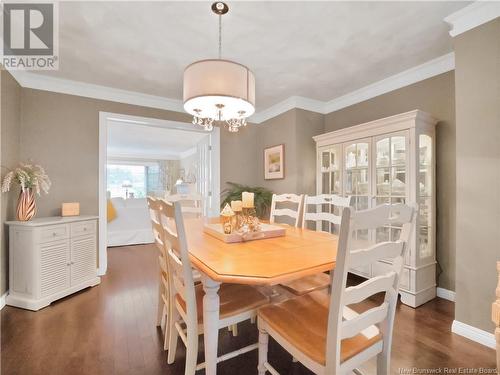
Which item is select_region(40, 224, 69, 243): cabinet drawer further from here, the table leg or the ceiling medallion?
the table leg

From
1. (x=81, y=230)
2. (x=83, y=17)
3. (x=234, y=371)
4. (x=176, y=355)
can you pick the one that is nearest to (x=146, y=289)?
(x=81, y=230)

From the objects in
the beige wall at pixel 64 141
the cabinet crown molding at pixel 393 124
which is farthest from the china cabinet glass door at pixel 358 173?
the beige wall at pixel 64 141

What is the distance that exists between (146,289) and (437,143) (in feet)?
11.1

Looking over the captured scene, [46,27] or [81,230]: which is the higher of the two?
[46,27]

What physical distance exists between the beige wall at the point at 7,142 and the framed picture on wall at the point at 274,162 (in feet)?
9.98

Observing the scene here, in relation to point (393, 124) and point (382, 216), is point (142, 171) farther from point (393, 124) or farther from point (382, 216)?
point (382, 216)

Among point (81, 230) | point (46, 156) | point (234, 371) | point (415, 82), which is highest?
point (415, 82)

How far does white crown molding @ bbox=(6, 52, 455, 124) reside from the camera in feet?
8.14

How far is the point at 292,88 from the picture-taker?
3.09 metres

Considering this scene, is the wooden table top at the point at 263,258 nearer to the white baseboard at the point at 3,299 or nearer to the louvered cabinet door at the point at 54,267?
the louvered cabinet door at the point at 54,267

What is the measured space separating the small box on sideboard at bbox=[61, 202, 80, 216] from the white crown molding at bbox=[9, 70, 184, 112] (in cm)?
132

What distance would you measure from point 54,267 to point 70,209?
2.22 feet

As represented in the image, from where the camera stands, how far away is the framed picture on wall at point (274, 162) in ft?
11.8

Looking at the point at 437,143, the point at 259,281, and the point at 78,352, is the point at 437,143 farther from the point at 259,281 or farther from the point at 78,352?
the point at 78,352
